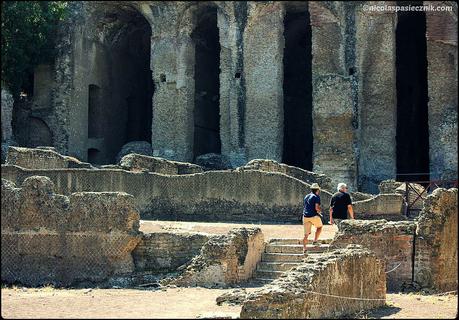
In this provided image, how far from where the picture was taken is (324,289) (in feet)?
29.5

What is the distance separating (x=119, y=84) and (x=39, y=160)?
10.1 metres

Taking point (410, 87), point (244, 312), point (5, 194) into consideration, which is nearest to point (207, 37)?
point (410, 87)

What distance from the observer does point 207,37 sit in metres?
30.0

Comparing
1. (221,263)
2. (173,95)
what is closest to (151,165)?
(173,95)

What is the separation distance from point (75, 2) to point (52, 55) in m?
2.30

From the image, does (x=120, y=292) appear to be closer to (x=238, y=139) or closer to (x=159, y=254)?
(x=159, y=254)

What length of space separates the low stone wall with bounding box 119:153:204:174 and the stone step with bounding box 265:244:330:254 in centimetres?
Answer: 741

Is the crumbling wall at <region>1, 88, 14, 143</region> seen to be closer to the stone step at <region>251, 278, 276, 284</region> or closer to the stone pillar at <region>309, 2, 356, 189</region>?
the stone pillar at <region>309, 2, 356, 189</region>

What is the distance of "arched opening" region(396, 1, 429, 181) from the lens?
→ 29578 millimetres

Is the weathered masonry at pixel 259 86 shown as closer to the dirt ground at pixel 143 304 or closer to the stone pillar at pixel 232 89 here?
the stone pillar at pixel 232 89

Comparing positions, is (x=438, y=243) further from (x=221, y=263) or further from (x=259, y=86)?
(x=259, y=86)

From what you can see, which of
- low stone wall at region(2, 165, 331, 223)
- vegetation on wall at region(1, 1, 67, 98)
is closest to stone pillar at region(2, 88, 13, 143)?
vegetation on wall at region(1, 1, 67, 98)

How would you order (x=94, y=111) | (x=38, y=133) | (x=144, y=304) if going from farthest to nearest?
(x=94, y=111) → (x=38, y=133) → (x=144, y=304)

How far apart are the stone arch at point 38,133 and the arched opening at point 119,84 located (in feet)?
5.34
